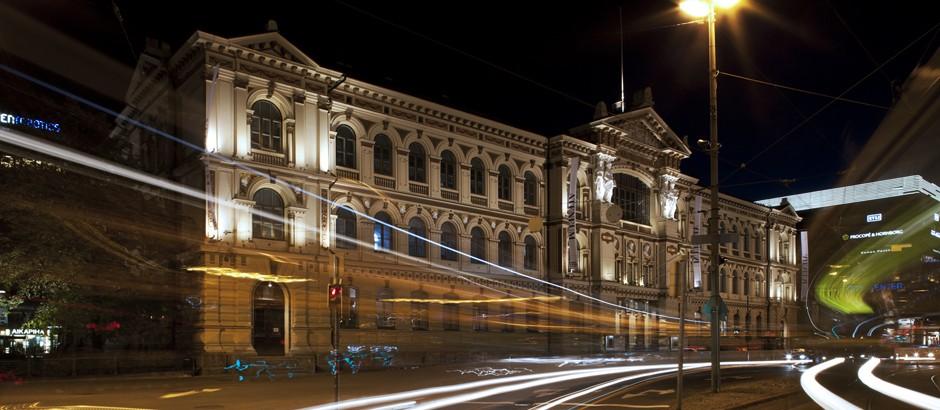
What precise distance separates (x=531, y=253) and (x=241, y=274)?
62.4 ft

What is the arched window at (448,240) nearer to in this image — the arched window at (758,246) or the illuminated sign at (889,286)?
the arched window at (758,246)

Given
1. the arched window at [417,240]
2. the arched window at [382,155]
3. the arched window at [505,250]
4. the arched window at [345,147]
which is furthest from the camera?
the arched window at [505,250]

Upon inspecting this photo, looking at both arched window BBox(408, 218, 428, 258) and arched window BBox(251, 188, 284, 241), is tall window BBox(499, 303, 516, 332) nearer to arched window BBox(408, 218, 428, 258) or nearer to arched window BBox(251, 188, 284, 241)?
arched window BBox(408, 218, 428, 258)

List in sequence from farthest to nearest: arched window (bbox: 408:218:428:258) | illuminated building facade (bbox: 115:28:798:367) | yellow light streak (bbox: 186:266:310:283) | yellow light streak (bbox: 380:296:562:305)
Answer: arched window (bbox: 408:218:428:258)
yellow light streak (bbox: 380:296:562:305)
illuminated building facade (bbox: 115:28:798:367)
yellow light streak (bbox: 186:266:310:283)

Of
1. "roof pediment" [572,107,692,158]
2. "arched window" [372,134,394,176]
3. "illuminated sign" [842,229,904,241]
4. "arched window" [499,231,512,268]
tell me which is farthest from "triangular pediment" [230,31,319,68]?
"illuminated sign" [842,229,904,241]

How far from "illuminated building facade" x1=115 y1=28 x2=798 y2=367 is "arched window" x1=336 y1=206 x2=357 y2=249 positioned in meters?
0.08

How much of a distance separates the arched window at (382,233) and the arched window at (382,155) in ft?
7.01

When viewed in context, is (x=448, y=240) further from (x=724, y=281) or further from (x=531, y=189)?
(x=724, y=281)

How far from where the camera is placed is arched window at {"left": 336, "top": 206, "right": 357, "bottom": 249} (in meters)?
33.1

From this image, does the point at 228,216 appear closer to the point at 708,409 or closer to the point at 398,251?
the point at 398,251

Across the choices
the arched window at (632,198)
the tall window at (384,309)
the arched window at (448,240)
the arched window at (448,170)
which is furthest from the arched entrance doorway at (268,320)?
the arched window at (632,198)

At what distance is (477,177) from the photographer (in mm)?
40250

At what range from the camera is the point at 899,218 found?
8894 centimetres

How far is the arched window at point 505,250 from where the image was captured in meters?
40.9
